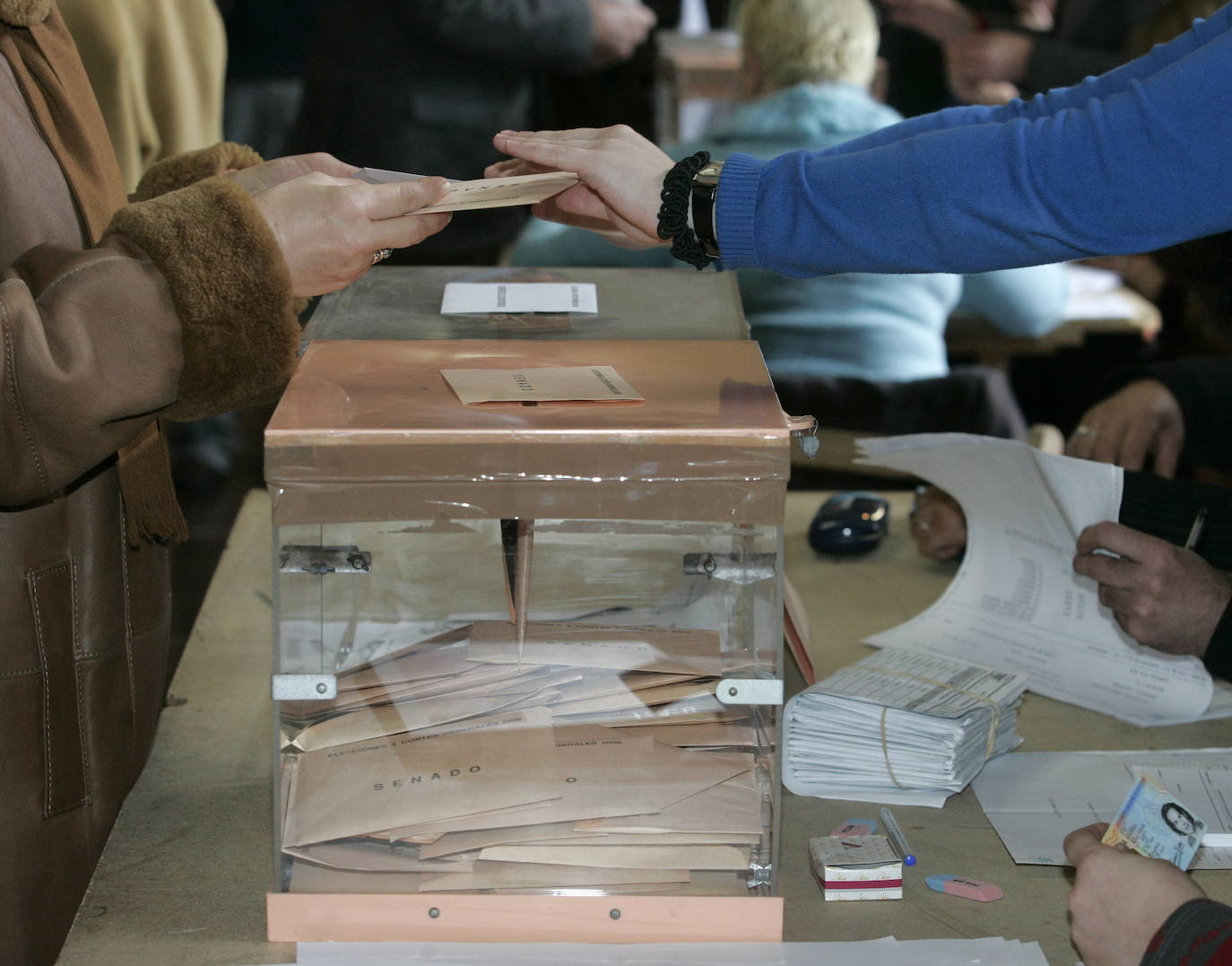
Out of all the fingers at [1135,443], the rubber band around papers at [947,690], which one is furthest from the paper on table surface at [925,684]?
the fingers at [1135,443]

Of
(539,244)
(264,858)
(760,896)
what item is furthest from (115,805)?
(539,244)

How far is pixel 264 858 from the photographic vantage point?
107 centimetres

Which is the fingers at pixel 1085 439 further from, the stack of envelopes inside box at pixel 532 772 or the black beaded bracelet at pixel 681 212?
the stack of envelopes inside box at pixel 532 772

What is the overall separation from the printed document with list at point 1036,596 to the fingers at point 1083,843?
395mm

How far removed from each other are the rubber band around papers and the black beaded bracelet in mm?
438

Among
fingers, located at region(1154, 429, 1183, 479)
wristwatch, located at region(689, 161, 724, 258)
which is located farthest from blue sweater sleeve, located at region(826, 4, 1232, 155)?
fingers, located at region(1154, 429, 1183, 479)

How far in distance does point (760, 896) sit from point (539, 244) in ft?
7.02

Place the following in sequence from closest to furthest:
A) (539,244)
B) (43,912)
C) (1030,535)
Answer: (43,912), (1030,535), (539,244)

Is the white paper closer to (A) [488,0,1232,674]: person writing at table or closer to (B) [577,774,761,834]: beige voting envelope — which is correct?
(A) [488,0,1232,674]: person writing at table

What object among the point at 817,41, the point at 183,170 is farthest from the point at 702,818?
the point at 817,41

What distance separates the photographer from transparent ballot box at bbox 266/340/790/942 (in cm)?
90

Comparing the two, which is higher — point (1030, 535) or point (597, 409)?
point (597, 409)

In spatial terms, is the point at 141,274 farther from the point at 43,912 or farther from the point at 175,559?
the point at 175,559

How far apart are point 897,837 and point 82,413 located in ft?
2.39
